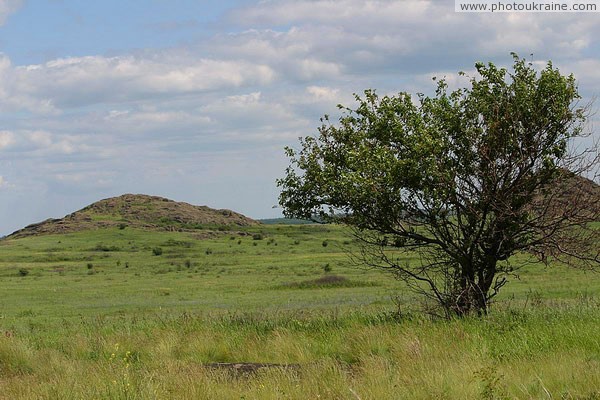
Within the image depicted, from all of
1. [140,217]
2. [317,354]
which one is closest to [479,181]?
[317,354]

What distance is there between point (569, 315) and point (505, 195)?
297 cm

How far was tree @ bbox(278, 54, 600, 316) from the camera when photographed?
52.0ft

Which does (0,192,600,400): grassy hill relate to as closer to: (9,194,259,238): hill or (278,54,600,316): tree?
(278,54,600,316): tree

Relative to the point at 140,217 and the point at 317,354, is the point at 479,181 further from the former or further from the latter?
the point at 140,217

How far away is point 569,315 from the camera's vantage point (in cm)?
1591

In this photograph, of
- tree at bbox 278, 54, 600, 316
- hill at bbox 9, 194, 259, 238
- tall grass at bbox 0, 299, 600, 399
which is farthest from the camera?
hill at bbox 9, 194, 259, 238

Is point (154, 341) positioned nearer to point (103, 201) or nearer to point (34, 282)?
point (34, 282)

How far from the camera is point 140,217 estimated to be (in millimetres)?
117562

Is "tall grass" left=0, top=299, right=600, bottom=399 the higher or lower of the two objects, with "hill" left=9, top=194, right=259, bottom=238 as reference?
lower

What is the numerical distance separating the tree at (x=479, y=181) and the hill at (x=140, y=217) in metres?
91.6

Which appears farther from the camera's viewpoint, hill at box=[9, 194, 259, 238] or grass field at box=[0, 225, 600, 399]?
hill at box=[9, 194, 259, 238]

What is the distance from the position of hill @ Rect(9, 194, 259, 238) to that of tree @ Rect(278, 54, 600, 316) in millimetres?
91573

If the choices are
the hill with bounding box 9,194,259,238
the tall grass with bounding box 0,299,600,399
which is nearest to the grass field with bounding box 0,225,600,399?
the tall grass with bounding box 0,299,600,399

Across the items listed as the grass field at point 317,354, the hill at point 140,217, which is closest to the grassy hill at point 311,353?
the grass field at point 317,354
